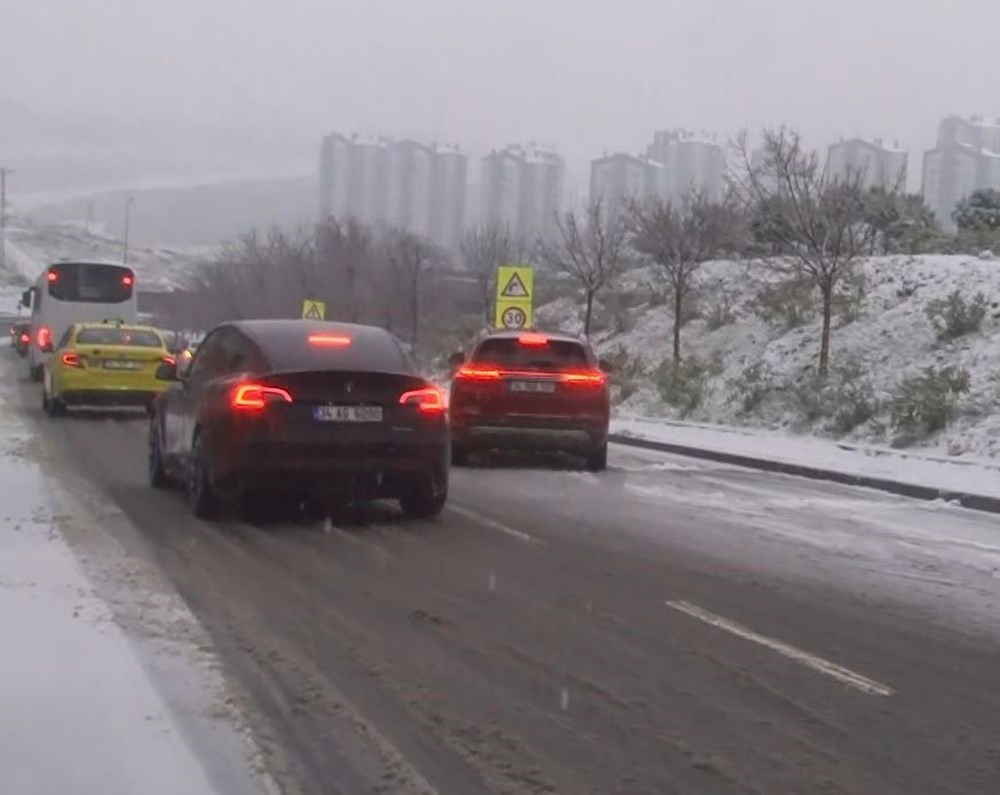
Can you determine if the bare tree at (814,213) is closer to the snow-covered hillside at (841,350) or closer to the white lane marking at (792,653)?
the snow-covered hillside at (841,350)

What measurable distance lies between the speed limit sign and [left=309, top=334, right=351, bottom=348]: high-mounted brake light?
46.5ft

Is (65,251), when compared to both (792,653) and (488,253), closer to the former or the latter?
(488,253)

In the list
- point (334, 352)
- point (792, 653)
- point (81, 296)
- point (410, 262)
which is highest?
point (410, 262)

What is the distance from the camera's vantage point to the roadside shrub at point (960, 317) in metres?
27.3

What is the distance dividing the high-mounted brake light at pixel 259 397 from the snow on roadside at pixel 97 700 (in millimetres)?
2235

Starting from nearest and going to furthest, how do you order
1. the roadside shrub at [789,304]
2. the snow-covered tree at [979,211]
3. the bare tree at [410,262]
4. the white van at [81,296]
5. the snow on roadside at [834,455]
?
the snow on roadside at [834,455] → the roadside shrub at [789,304] → the white van at [81,296] → the snow-covered tree at [979,211] → the bare tree at [410,262]

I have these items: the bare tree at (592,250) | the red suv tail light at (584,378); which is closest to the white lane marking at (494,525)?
the red suv tail light at (584,378)

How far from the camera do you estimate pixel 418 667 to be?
22.6 ft

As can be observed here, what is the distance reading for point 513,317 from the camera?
26016 millimetres

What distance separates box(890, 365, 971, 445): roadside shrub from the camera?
846 inches

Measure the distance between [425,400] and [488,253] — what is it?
40.3 m

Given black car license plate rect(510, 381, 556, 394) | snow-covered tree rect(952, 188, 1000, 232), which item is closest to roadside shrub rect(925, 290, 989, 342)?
black car license plate rect(510, 381, 556, 394)

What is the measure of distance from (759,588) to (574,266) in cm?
3110

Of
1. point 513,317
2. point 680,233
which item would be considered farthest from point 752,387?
point 680,233
